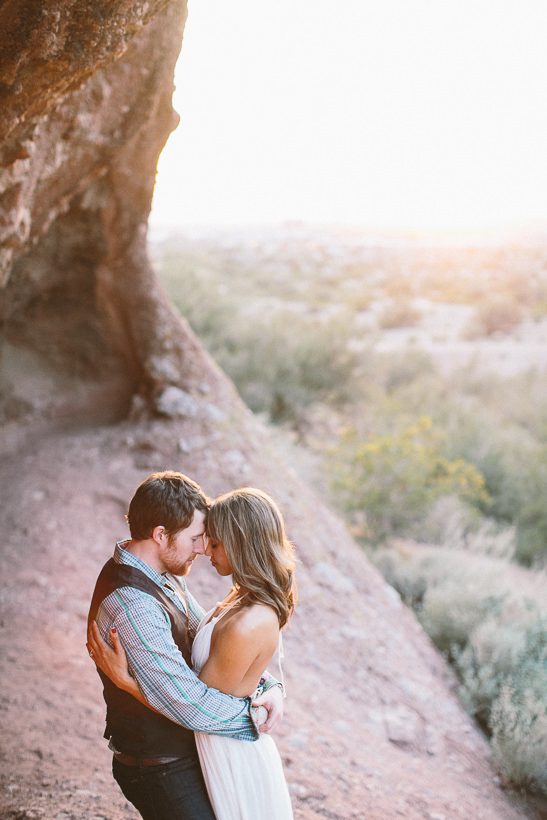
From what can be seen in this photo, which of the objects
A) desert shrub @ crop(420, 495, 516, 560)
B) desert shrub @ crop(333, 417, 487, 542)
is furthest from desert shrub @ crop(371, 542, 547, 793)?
desert shrub @ crop(333, 417, 487, 542)

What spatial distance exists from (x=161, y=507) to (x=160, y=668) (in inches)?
19.1

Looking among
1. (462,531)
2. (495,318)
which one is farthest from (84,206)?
(495,318)

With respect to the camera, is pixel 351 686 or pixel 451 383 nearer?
pixel 351 686

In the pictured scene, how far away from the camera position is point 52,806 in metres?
2.94

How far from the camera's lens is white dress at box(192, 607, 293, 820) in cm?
219

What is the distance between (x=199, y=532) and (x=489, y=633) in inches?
155

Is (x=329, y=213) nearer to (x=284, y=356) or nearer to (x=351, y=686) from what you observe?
(x=284, y=356)

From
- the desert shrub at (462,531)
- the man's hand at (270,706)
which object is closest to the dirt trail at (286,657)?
the man's hand at (270,706)

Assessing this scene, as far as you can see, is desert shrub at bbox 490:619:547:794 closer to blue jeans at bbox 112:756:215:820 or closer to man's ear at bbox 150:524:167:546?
blue jeans at bbox 112:756:215:820

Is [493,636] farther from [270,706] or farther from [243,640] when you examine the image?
[243,640]

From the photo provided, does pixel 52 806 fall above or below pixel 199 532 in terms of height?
below

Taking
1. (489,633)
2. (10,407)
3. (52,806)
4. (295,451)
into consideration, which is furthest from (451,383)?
(52,806)

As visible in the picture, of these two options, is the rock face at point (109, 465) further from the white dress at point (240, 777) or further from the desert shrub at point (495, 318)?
the desert shrub at point (495, 318)

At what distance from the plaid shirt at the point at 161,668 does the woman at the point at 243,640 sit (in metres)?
0.06
